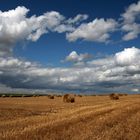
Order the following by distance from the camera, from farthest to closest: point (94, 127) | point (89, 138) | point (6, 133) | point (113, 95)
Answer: point (113, 95) < point (94, 127) < point (6, 133) < point (89, 138)

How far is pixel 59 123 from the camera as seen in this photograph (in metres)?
18.5

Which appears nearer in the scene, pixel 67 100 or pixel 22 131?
pixel 22 131

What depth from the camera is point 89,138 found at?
45.6 ft

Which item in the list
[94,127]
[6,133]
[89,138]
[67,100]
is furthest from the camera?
[67,100]

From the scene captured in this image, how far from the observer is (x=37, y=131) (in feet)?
51.0

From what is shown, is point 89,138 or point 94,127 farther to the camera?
point 94,127

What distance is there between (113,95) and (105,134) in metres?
54.8

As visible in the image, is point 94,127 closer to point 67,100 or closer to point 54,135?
point 54,135

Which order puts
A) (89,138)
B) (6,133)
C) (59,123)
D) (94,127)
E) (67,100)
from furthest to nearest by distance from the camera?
(67,100), (59,123), (94,127), (6,133), (89,138)

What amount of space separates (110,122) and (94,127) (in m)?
2.78

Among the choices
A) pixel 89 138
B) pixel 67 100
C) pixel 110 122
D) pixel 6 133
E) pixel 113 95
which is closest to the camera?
pixel 89 138

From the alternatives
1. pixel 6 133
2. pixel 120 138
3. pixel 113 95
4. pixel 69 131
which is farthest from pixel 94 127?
pixel 113 95

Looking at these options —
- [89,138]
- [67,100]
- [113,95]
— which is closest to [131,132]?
[89,138]

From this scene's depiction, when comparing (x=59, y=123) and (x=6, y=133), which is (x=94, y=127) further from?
(x=6, y=133)
